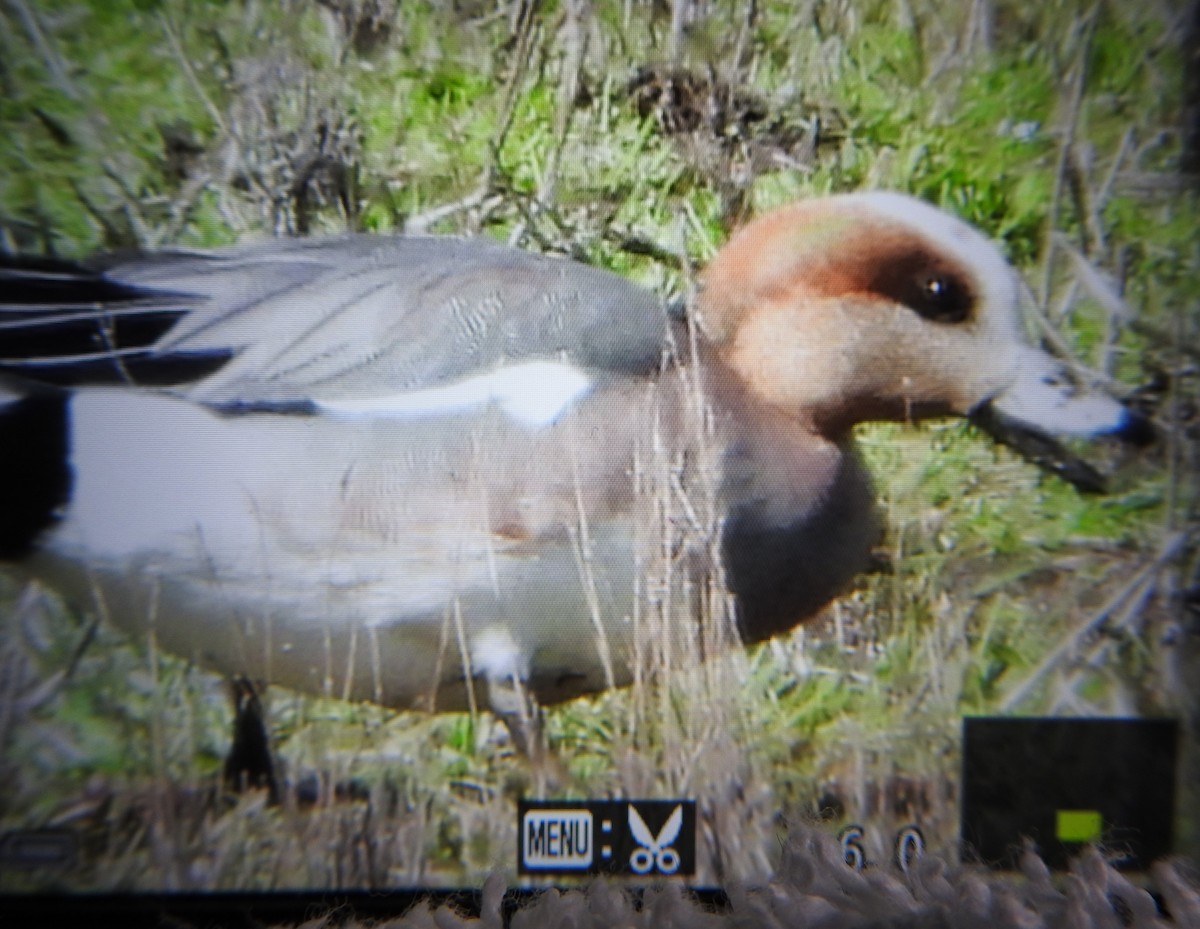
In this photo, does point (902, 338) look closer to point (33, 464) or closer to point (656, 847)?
point (656, 847)

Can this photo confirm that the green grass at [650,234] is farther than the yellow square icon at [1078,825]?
No

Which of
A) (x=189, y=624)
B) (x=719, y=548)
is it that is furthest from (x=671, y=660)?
(x=189, y=624)

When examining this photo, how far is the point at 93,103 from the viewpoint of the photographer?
1026 millimetres

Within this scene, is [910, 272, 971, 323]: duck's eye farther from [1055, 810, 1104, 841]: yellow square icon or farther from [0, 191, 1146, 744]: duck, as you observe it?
[1055, 810, 1104, 841]: yellow square icon

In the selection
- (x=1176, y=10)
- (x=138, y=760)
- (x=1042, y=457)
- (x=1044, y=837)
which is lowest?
(x=1044, y=837)

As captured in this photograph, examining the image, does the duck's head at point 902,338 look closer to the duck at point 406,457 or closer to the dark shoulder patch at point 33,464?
the duck at point 406,457

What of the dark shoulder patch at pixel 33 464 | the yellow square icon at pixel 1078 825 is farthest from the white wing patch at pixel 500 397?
the yellow square icon at pixel 1078 825

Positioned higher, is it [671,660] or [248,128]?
[248,128]

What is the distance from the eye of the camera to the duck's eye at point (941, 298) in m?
1.12

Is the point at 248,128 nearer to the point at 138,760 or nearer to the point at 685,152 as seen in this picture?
the point at 685,152

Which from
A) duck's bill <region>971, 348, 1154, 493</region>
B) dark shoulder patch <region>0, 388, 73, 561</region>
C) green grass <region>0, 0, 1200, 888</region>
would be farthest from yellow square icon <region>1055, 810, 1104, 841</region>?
dark shoulder patch <region>0, 388, 73, 561</region>

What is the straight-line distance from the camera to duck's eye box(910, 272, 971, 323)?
112 centimetres

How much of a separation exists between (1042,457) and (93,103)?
972 millimetres

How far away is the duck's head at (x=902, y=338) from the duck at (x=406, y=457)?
1 cm
